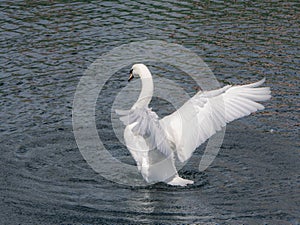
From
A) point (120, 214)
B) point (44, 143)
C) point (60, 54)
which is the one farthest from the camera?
point (60, 54)

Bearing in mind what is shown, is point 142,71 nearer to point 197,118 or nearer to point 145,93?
point 145,93

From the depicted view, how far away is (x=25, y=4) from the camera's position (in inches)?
755

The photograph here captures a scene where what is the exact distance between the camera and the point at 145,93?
1029 centimetres

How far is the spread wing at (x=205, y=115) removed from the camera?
1026cm

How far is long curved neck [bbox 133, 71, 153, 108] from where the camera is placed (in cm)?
937

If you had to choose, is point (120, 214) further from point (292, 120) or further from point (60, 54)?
point (60, 54)

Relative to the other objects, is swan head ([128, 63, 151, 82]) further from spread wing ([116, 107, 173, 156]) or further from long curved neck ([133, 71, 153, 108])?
spread wing ([116, 107, 173, 156])

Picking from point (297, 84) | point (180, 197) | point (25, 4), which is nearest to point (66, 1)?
point (25, 4)

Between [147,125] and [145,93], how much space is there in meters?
1.66

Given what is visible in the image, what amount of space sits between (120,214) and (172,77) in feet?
19.2

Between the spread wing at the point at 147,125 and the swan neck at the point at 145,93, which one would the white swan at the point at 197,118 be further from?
the spread wing at the point at 147,125

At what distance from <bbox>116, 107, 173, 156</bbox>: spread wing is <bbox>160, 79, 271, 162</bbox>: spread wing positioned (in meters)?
0.53

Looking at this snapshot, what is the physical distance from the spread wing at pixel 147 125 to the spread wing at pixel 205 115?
53cm

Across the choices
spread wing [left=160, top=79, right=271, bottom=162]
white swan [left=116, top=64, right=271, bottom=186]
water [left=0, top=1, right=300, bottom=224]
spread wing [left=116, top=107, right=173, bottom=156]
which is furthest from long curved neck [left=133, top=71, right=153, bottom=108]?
water [left=0, top=1, right=300, bottom=224]
